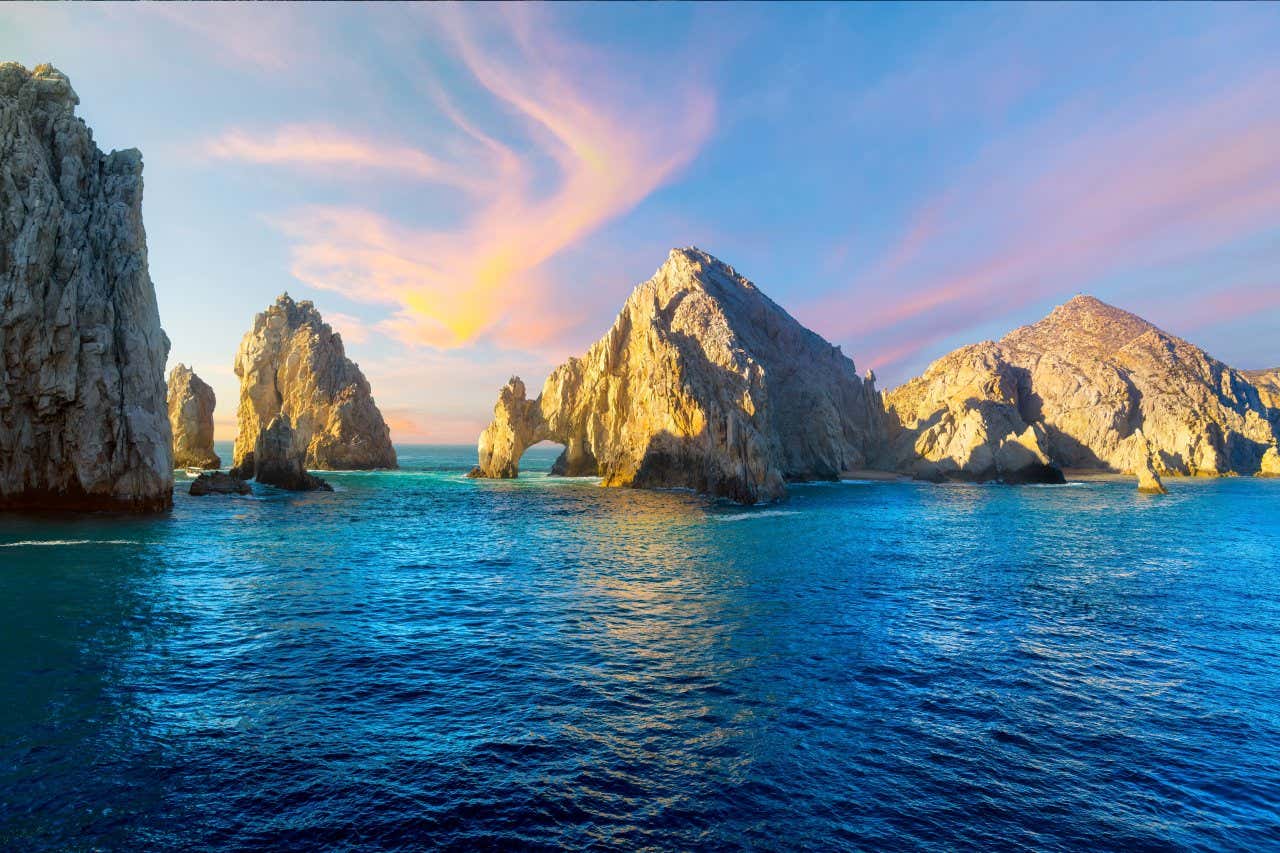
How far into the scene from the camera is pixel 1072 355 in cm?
17575

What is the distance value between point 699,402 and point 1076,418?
117403 mm

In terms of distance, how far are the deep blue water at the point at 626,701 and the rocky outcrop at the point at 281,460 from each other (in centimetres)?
4277

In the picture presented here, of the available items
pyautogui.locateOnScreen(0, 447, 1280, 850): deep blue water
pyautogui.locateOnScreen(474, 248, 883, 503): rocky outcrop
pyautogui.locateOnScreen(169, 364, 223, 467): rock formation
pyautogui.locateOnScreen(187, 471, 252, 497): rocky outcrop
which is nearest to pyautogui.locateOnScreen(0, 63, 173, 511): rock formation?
pyautogui.locateOnScreen(0, 447, 1280, 850): deep blue water

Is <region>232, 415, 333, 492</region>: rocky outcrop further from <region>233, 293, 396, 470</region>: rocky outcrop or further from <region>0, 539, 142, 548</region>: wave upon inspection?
<region>233, 293, 396, 470</region>: rocky outcrop

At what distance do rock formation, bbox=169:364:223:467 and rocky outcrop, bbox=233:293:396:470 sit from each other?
13284mm

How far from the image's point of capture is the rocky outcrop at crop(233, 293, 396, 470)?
126562 millimetres

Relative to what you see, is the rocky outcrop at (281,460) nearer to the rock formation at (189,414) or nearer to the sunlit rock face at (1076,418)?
the rock formation at (189,414)

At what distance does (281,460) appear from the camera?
80.8 meters

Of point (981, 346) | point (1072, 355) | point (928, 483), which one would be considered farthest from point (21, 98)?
point (1072, 355)

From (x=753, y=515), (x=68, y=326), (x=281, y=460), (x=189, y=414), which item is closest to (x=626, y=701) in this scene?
(x=753, y=515)

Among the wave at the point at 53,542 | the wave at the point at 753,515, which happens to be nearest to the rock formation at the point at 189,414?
the wave at the point at 53,542

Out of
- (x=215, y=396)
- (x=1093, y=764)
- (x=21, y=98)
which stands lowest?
(x=1093, y=764)

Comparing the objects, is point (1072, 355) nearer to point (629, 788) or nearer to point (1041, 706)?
point (1041, 706)

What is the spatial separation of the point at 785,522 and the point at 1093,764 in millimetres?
44062
